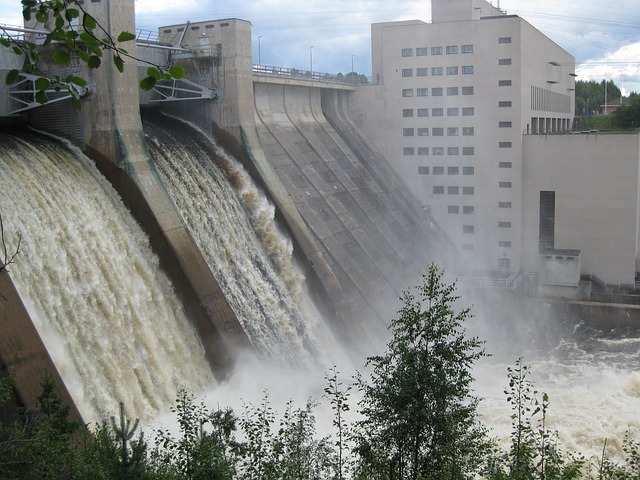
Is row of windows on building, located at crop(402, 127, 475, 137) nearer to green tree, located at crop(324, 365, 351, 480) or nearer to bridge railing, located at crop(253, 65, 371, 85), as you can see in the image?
bridge railing, located at crop(253, 65, 371, 85)

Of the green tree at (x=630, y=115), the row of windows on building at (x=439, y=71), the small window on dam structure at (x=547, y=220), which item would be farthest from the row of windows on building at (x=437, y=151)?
the green tree at (x=630, y=115)

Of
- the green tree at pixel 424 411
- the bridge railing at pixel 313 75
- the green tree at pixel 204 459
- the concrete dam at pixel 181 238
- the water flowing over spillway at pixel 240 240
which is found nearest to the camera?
the green tree at pixel 204 459

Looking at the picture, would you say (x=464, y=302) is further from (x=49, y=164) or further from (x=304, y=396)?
(x=49, y=164)

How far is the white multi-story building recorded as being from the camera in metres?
33.8

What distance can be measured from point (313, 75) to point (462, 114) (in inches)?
277

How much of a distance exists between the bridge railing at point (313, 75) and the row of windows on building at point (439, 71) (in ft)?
7.17

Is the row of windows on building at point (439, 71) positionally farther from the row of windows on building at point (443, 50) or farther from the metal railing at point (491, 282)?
the metal railing at point (491, 282)

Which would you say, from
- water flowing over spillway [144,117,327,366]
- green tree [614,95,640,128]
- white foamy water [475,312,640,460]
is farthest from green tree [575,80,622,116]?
water flowing over spillway [144,117,327,366]

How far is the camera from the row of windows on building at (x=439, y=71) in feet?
113

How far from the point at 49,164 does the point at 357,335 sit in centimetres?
1087

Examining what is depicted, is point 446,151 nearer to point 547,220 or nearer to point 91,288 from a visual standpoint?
point 547,220

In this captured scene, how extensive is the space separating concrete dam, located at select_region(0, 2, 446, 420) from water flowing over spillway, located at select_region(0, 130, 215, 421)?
3cm

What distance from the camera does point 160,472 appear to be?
850 centimetres

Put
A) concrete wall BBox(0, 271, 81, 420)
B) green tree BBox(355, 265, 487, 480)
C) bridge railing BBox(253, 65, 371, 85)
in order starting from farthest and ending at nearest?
bridge railing BBox(253, 65, 371, 85) → concrete wall BBox(0, 271, 81, 420) → green tree BBox(355, 265, 487, 480)
